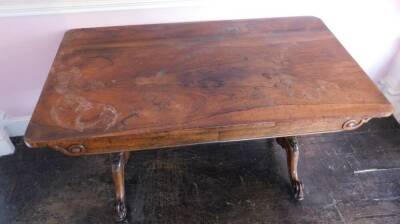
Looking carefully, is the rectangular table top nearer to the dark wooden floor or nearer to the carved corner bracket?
the carved corner bracket

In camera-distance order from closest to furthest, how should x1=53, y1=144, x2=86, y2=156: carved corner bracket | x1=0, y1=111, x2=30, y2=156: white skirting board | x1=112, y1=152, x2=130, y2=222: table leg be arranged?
x1=53, y1=144, x2=86, y2=156: carved corner bracket → x1=112, y1=152, x2=130, y2=222: table leg → x1=0, y1=111, x2=30, y2=156: white skirting board

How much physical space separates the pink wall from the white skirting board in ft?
0.10

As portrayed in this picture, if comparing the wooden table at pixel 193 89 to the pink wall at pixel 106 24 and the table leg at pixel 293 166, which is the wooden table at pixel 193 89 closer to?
the pink wall at pixel 106 24

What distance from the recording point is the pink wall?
4.02 feet

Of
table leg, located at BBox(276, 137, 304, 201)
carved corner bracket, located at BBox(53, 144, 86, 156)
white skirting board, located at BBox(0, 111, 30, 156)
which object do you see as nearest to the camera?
carved corner bracket, located at BBox(53, 144, 86, 156)

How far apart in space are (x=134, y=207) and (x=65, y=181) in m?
0.37

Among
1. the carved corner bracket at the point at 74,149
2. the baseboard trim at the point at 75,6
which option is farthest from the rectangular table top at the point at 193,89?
the baseboard trim at the point at 75,6

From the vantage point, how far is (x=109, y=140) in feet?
2.57

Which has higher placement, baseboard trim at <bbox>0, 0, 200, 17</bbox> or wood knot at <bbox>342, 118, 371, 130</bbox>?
baseboard trim at <bbox>0, 0, 200, 17</bbox>

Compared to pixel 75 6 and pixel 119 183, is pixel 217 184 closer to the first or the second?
pixel 119 183

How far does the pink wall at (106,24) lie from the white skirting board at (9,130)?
0.10 feet

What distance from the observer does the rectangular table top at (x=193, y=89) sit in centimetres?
80

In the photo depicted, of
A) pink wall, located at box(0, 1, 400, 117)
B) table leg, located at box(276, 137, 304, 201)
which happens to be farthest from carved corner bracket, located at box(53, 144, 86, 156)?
table leg, located at box(276, 137, 304, 201)

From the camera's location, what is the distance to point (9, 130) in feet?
5.09
